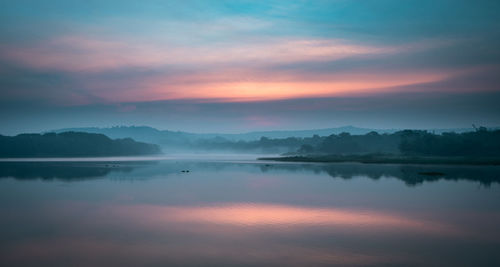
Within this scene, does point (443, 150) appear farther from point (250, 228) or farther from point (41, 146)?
point (41, 146)

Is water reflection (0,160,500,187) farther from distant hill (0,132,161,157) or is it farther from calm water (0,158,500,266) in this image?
distant hill (0,132,161,157)

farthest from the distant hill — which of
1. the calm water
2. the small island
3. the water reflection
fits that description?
the calm water

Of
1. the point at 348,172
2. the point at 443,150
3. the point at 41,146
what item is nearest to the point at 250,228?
the point at 348,172

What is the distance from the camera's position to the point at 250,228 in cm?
2008

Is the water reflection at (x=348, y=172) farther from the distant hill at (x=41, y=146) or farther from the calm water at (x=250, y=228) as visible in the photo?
the distant hill at (x=41, y=146)

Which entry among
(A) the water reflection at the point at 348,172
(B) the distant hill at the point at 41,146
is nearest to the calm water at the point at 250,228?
(A) the water reflection at the point at 348,172

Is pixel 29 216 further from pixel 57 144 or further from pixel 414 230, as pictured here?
pixel 57 144

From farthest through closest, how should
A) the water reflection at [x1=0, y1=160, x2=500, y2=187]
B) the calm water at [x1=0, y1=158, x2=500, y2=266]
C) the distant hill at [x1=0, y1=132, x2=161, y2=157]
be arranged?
the distant hill at [x1=0, y1=132, x2=161, y2=157], the water reflection at [x1=0, y1=160, x2=500, y2=187], the calm water at [x1=0, y1=158, x2=500, y2=266]

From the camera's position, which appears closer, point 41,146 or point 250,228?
point 250,228

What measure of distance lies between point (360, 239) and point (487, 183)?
33263 mm

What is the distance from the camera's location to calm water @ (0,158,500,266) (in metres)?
14.8

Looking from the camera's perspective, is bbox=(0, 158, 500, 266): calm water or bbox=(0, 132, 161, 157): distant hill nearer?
bbox=(0, 158, 500, 266): calm water

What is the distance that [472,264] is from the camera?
13.9m

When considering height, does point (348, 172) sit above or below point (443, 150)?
below
